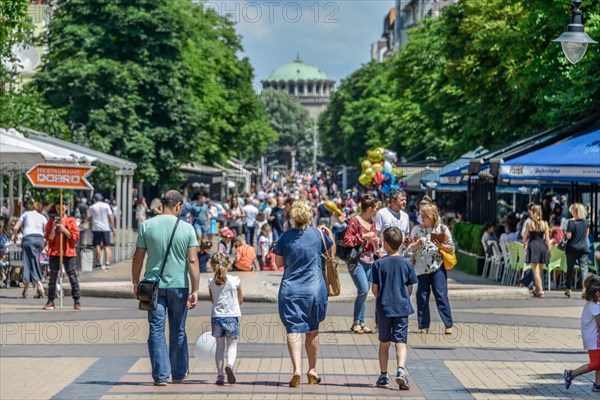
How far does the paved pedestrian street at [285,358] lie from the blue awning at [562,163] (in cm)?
401

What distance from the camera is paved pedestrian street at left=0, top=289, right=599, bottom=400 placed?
38.3ft

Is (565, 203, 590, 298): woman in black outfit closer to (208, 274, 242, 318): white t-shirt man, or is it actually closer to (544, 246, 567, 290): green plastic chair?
(544, 246, 567, 290): green plastic chair

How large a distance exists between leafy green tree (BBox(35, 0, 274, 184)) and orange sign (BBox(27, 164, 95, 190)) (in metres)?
26.7

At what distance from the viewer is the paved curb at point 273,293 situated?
69.4 ft

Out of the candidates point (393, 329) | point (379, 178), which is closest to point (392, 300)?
point (393, 329)

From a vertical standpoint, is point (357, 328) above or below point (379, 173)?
below

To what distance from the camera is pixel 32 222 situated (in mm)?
22797

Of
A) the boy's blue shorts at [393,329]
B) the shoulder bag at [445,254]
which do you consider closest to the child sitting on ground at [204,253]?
the shoulder bag at [445,254]

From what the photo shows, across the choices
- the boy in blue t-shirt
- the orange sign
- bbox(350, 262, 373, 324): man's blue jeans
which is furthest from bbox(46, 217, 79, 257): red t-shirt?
the boy in blue t-shirt

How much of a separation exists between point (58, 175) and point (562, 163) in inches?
341

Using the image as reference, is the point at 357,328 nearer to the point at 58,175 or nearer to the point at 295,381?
the point at 295,381

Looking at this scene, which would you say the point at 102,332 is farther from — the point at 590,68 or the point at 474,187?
the point at 474,187

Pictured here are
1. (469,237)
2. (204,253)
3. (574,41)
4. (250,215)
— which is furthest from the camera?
(250,215)

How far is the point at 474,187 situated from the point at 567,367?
67.8 ft
